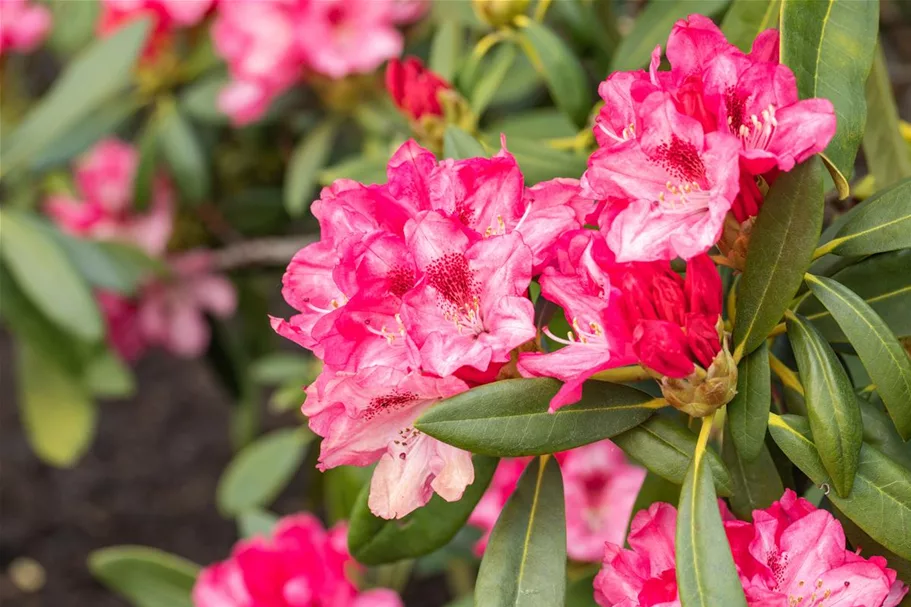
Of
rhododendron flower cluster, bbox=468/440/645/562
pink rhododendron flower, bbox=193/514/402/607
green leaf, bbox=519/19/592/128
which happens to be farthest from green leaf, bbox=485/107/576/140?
pink rhododendron flower, bbox=193/514/402/607

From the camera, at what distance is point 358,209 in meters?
0.65

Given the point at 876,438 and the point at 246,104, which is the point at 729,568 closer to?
the point at 876,438

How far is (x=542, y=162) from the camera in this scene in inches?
36.3

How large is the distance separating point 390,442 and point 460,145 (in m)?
0.26

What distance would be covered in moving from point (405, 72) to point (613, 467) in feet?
1.85

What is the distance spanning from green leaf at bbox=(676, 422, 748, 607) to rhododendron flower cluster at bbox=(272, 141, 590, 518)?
13 centimetres

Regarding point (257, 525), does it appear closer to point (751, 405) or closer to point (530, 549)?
point (530, 549)

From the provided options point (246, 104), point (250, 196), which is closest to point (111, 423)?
point (250, 196)

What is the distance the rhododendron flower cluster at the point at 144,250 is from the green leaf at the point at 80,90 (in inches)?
7.9

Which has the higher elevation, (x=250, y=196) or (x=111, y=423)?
(x=250, y=196)

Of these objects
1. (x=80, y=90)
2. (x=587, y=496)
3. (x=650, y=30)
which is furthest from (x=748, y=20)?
(x=80, y=90)

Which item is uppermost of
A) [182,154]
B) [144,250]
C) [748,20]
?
[748,20]

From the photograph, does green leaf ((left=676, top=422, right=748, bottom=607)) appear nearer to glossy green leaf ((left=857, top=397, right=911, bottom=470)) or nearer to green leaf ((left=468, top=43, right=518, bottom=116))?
glossy green leaf ((left=857, top=397, right=911, bottom=470))

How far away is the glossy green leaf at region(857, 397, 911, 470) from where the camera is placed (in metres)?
0.68
